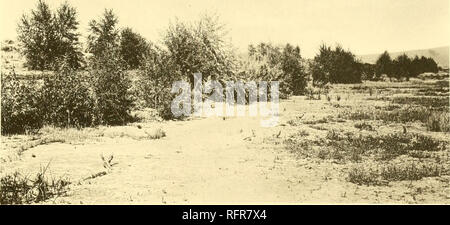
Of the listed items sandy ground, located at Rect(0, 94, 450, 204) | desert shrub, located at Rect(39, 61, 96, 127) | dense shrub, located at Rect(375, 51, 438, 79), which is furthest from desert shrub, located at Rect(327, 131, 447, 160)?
dense shrub, located at Rect(375, 51, 438, 79)

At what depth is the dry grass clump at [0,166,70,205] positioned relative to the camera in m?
7.68

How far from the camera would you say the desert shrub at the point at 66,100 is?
1493 cm

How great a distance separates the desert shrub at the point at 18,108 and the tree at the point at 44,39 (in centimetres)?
1133

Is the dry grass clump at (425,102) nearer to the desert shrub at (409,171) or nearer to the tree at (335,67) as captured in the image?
the desert shrub at (409,171)

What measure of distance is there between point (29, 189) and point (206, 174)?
11.8 ft

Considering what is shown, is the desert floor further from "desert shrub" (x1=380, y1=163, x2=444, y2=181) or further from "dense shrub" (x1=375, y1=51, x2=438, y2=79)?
"dense shrub" (x1=375, y1=51, x2=438, y2=79)

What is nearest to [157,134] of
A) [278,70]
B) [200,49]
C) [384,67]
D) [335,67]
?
[200,49]

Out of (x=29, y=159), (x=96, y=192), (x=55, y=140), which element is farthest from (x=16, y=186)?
(x=55, y=140)

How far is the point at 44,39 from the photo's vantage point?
1043 inches

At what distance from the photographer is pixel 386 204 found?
7.58 m

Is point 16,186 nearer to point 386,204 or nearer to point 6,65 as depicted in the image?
point 386,204

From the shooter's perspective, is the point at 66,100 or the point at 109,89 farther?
the point at 109,89

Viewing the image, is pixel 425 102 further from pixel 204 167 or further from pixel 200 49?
pixel 204 167

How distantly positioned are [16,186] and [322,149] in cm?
753
